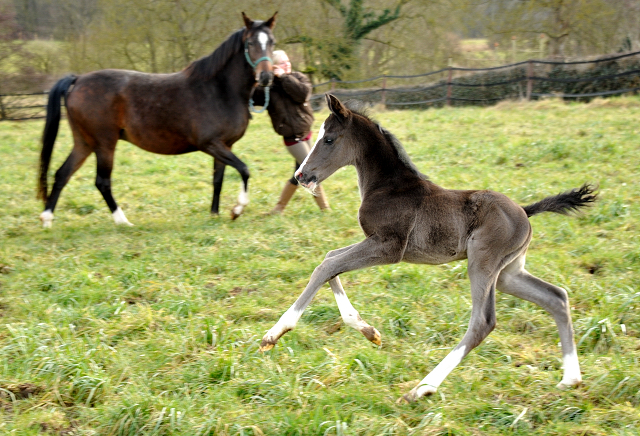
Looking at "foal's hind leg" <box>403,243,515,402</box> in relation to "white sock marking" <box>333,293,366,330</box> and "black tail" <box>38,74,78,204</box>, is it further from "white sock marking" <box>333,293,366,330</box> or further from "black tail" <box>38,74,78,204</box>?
"black tail" <box>38,74,78,204</box>

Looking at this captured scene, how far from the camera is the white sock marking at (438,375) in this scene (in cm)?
292

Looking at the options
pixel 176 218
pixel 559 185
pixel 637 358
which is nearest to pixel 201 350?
pixel 637 358

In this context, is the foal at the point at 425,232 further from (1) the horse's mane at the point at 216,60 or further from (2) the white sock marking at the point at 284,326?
(1) the horse's mane at the point at 216,60

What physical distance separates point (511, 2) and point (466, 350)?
2161cm

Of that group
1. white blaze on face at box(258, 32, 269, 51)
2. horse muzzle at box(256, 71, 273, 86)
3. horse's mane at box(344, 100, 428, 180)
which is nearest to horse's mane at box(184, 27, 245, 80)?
white blaze on face at box(258, 32, 269, 51)

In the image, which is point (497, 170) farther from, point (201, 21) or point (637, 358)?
→ point (201, 21)

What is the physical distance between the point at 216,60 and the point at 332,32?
54.6ft

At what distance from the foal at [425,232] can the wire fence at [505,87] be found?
10661 millimetres

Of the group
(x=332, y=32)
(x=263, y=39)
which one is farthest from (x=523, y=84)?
(x=263, y=39)

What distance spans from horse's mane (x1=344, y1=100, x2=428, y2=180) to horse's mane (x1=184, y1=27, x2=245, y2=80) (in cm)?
345

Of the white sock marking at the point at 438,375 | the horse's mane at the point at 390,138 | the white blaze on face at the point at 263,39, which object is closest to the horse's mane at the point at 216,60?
the white blaze on face at the point at 263,39

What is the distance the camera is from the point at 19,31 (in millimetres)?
19172

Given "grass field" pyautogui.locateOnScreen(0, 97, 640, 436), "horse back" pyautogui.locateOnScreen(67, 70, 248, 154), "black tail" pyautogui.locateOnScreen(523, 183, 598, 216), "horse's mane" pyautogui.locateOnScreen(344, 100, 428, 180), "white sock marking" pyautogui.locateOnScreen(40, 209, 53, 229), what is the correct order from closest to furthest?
1. "grass field" pyautogui.locateOnScreen(0, 97, 640, 436)
2. "black tail" pyautogui.locateOnScreen(523, 183, 598, 216)
3. "horse's mane" pyautogui.locateOnScreen(344, 100, 428, 180)
4. "white sock marking" pyautogui.locateOnScreen(40, 209, 53, 229)
5. "horse back" pyautogui.locateOnScreen(67, 70, 248, 154)

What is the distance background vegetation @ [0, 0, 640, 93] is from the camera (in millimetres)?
20062
